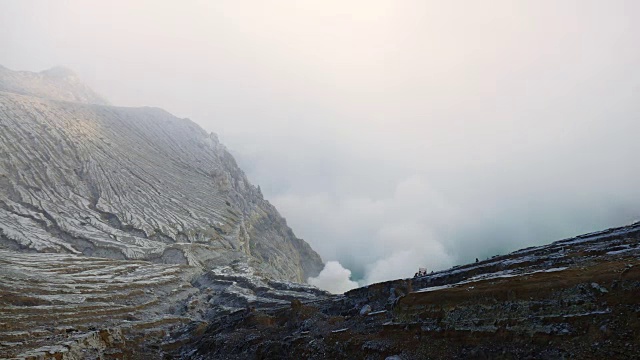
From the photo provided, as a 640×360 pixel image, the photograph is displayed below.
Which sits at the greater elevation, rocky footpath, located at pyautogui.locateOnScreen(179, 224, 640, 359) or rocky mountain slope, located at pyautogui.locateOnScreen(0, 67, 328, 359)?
rocky mountain slope, located at pyautogui.locateOnScreen(0, 67, 328, 359)

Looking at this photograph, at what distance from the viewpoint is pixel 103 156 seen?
177625mm

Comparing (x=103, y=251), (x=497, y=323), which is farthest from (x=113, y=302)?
(x=497, y=323)

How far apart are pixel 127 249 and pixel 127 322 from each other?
65838 mm

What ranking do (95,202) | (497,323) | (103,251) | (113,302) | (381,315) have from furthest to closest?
(95,202) → (103,251) → (113,302) → (381,315) → (497,323)

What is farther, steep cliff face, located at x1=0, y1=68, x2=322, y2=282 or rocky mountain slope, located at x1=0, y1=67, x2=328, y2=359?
steep cliff face, located at x1=0, y1=68, x2=322, y2=282

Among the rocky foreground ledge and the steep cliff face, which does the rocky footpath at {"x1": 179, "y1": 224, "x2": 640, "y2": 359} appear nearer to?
the rocky foreground ledge

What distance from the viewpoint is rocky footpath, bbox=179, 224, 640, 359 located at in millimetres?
23989

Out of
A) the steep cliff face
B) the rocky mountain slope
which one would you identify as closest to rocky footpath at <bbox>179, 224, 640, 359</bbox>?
the rocky mountain slope

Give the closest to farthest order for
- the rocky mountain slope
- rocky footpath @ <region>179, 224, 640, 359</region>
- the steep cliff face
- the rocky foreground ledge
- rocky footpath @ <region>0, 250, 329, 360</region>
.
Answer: rocky footpath @ <region>179, 224, 640, 359</region>
the rocky foreground ledge
rocky footpath @ <region>0, 250, 329, 360</region>
the rocky mountain slope
the steep cliff face

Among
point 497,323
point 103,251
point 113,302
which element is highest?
point 103,251

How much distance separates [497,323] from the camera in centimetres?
2822

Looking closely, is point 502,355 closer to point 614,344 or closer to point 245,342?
point 614,344

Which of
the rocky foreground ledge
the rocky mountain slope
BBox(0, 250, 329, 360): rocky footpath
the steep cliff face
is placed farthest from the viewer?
the steep cliff face

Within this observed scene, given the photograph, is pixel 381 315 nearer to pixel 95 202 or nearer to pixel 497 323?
pixel 497 323
